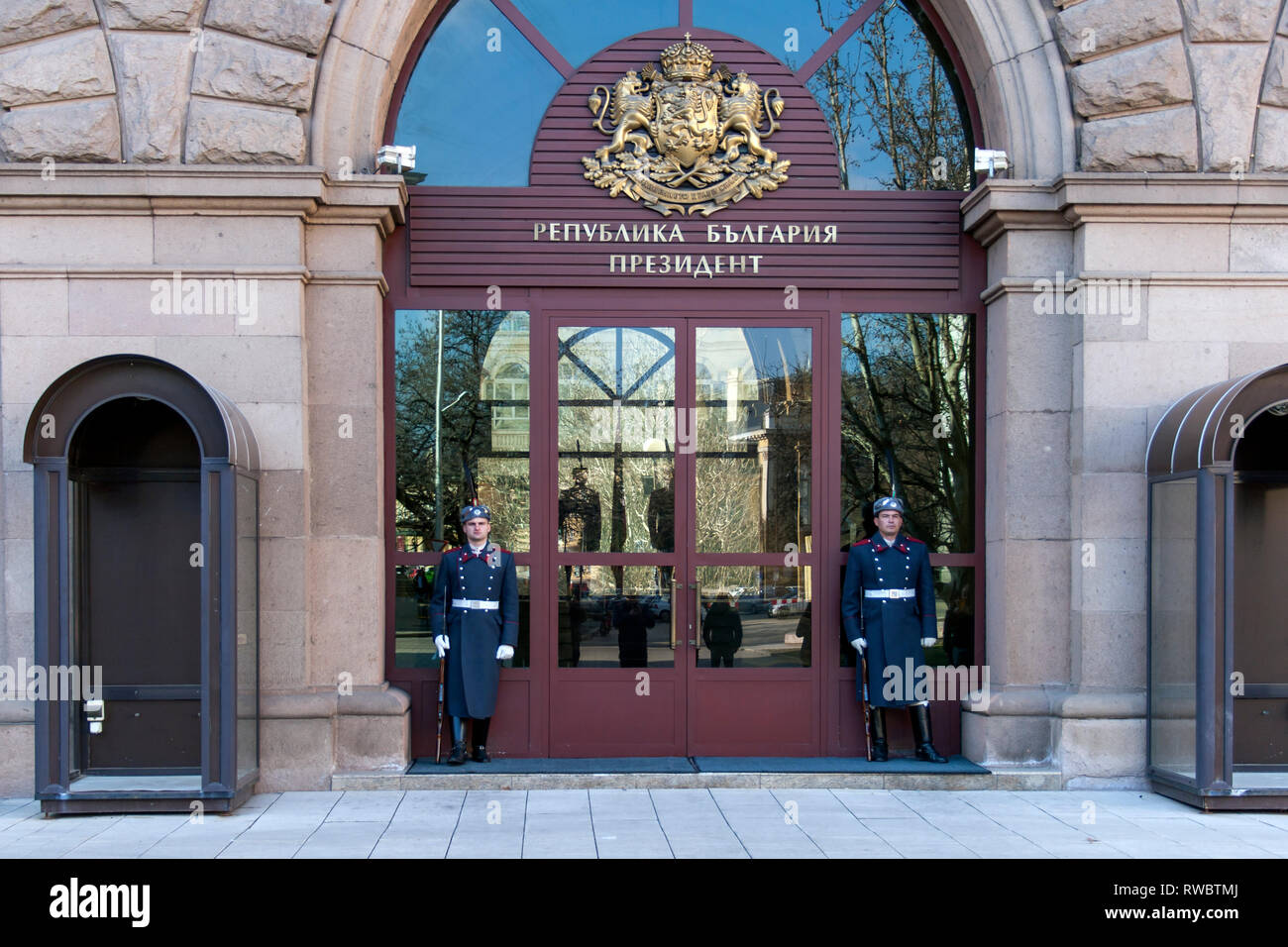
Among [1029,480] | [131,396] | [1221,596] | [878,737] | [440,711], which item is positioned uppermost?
[131,396]

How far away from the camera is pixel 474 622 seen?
8133mm

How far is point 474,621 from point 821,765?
2.66 m

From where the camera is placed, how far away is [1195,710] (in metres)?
7.36

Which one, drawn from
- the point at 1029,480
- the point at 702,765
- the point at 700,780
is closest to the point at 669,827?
the point at 700,780

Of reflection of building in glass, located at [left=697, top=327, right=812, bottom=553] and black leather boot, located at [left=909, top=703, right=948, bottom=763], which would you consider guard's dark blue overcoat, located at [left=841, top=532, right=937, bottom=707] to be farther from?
reflection of building in glass, located at [left=697, top=327, right=812, bottom=553]

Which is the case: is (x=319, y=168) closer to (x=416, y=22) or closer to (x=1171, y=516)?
(x=416, y=22)

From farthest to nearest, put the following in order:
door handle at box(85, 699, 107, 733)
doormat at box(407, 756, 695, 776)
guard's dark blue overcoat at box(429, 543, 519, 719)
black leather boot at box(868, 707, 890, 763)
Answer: black leather boot at box(868, 707, 890, 763)
guard's dark blue overcoat at box(429, 543, 519, 719)
doormat at box(407, 756, 695, 776)
door handle at box(85, 699, 107, 733)

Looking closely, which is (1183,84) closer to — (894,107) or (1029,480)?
(894,107)

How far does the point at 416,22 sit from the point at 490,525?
3.72m

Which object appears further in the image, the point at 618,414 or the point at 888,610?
the point at 618,414

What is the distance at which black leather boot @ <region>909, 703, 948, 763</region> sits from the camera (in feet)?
27.3

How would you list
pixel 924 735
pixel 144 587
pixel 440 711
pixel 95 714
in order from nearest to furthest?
pixel 95 714
pixel 144 587
pixel 440 711
pixel 924 735

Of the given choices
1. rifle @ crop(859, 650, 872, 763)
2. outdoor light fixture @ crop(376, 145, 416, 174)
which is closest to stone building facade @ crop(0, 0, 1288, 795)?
outdoor light fixture @ crop(376, 145, 416, 174)

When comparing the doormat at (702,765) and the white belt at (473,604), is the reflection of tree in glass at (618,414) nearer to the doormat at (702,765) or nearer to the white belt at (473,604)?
the white belt at (473,604)
